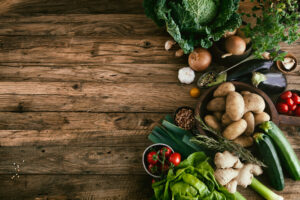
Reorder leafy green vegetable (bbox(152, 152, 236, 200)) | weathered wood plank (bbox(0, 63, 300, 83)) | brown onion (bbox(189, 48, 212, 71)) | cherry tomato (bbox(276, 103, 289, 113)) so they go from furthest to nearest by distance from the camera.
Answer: weathered wood plank (bbox(0, 63, 300, 83))
brown onion (bbox(189, 48, 212, 71))
cherry tomato (bbox(276, 103, 289, 113))
leafy green vegetable (bbox(152, 152, 236, 200))

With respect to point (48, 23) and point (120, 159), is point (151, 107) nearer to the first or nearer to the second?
point (120, 159)

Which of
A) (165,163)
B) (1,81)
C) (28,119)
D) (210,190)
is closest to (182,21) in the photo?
(165,163)

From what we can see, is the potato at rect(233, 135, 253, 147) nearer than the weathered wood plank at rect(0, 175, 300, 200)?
Yes

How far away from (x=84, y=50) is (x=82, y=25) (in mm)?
195

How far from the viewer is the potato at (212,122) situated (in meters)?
1.24

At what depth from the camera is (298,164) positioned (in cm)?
123

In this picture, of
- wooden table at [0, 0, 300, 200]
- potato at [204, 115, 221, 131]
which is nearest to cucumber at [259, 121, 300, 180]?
wooden table at [0, 0, 300, 200]

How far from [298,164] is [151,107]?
2.86 ft

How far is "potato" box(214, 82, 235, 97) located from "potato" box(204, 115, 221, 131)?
0.42 ft

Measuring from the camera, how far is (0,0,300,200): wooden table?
4.54 feet

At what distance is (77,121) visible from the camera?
1.48m

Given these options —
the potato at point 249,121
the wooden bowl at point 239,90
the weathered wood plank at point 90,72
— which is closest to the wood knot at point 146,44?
the weathered wood plank at point 90,72

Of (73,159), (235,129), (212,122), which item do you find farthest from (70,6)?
(235,129)

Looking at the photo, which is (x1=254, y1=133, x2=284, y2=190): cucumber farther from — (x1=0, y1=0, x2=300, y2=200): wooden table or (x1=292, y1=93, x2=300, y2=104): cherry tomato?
(x1=292, y1=93, x2=300, y2=104): cherry tomato
